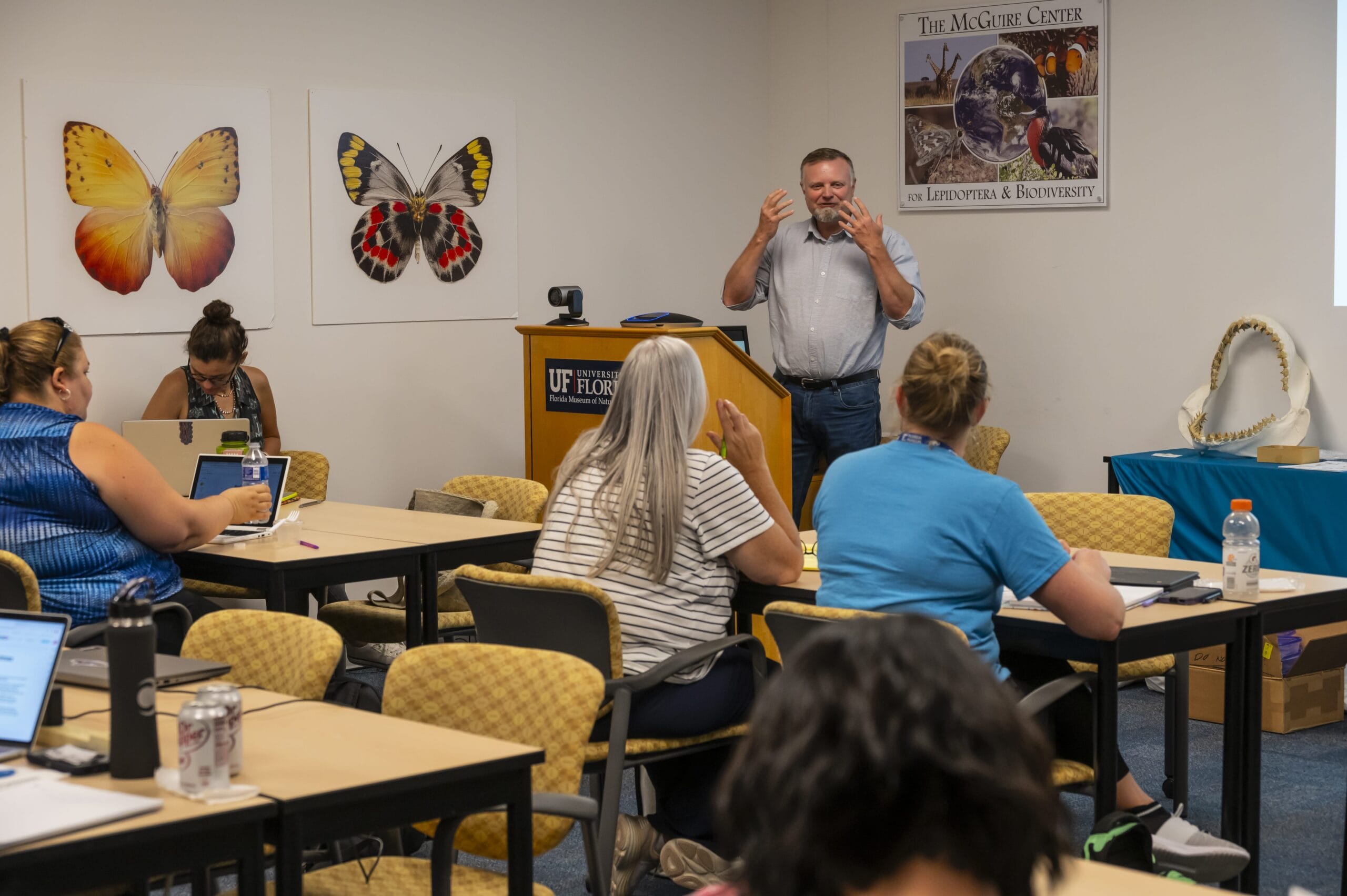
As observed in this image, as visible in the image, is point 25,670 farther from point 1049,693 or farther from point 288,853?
point 1049,693

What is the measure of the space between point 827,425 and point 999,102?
1.99 m

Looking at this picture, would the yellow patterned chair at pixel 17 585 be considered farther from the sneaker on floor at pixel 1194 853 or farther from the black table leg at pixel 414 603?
the sneaker on floor at pixel 1194 853

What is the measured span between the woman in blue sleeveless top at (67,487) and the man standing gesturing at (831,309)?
296cm

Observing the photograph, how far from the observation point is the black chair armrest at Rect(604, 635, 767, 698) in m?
3.29

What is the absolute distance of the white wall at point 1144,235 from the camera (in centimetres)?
612

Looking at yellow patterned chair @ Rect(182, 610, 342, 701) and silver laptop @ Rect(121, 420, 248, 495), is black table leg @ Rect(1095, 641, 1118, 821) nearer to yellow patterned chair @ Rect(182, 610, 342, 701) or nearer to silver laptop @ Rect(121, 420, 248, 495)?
yellow patterned chair @ Rect(182, 610, 342, 701)

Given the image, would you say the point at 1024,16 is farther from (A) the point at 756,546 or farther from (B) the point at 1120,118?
(A) the point at 756,546

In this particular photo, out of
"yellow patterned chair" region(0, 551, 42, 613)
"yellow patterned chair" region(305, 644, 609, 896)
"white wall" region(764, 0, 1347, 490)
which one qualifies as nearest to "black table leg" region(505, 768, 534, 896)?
"yellow patterned chair" region(305, 644, 609, 896)

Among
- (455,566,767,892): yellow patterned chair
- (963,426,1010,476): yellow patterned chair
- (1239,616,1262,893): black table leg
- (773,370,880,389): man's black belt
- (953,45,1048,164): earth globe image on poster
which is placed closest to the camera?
(455,566,767,892): yellow patterned chair

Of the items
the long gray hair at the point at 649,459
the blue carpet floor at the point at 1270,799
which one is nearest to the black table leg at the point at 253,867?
the long gray hair at the point at 649,459

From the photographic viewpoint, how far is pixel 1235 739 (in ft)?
11.5

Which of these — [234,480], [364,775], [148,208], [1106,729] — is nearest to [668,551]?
[1106,729]

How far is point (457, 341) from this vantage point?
695 centimetres

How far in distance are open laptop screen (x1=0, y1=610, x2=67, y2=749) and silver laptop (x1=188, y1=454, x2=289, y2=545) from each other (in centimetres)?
221
